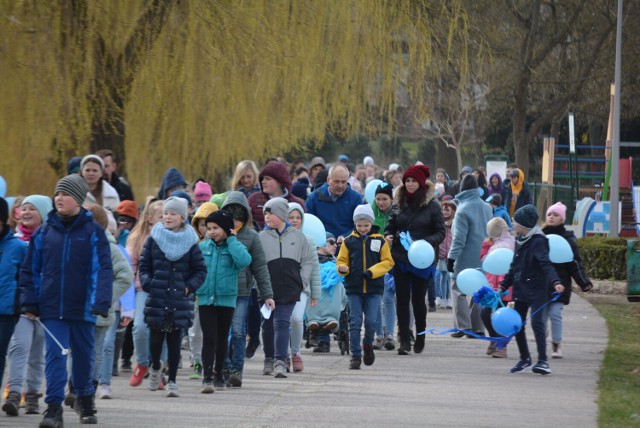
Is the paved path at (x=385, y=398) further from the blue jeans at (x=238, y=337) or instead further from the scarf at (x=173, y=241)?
the scarf at (x=173, y=241)

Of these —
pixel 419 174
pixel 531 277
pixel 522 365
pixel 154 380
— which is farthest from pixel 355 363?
pixel 419 174

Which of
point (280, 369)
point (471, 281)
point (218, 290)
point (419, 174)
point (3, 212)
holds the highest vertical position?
point (419, 174)

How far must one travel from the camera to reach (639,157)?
168 ft

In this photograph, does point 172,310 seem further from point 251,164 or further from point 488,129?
point 488,129

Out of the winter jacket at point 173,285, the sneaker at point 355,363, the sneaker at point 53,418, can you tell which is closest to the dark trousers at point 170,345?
the winter jacket at point 173,285

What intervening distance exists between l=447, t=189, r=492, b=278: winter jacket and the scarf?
194 inches

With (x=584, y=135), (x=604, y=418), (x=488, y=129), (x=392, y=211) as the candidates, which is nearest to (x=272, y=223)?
(x=392, y=211)

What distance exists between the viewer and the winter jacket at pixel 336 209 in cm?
1418

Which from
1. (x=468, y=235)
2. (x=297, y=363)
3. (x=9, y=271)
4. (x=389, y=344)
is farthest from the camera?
(x=468, y=235)

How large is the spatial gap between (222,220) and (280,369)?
1713mm

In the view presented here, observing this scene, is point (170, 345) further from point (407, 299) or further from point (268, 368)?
point (407, 299)

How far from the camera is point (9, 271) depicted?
914 centimetres

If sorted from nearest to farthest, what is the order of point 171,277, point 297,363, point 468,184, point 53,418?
point 53,418, point 171,277, point 297,363, point 468,184

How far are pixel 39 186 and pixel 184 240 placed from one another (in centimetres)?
296
